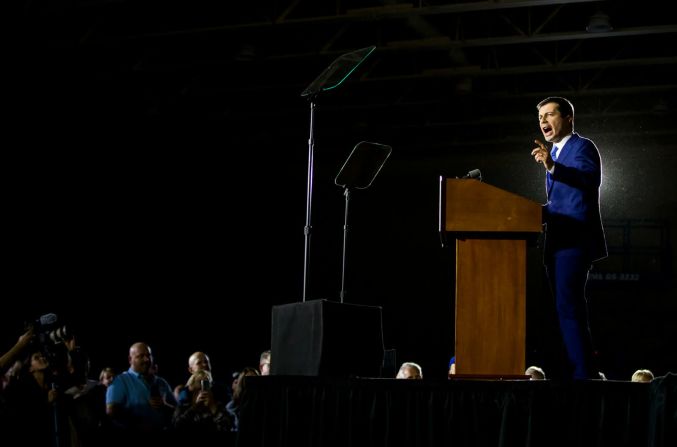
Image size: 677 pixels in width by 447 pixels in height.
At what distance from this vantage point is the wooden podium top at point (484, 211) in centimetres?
354

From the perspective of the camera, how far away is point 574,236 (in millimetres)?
3568

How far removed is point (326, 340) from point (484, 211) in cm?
83

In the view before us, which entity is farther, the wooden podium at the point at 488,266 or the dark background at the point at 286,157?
the dark background at the point at 286,157

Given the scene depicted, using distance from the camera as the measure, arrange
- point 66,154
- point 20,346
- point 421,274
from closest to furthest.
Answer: point 20,346 < point 66,154 < point 421,274

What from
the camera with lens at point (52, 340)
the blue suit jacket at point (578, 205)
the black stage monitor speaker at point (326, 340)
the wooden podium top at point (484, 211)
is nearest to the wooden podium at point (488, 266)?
A: the wooden podium top at point (484, 211)

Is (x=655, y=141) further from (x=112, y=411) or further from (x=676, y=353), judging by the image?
(x=112, y=411)

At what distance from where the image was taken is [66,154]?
418 inches

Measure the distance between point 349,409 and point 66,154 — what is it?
8.14 metres

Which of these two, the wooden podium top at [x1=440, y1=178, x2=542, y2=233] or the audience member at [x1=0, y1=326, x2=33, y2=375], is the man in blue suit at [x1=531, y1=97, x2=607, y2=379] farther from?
the audience member at [x1=0, y1=326, x2=33, y2=375]

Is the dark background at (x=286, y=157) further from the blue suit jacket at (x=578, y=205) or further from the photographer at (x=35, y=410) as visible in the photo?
A: the blue suit jacket at (x=578, y=205)

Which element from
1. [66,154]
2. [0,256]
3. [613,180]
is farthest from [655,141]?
[0,256]

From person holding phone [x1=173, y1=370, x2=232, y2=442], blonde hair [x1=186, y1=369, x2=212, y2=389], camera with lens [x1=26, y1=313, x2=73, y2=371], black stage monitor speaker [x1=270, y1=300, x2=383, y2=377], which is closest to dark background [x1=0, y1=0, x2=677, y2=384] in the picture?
blonde hair [x1=186, y1=369, x2=212, y2=389]

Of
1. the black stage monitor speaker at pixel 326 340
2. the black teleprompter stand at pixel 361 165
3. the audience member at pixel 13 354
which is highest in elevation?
the black teleprompter stand at pixel 361 165

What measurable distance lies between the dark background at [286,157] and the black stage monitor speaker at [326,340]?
5.97m
